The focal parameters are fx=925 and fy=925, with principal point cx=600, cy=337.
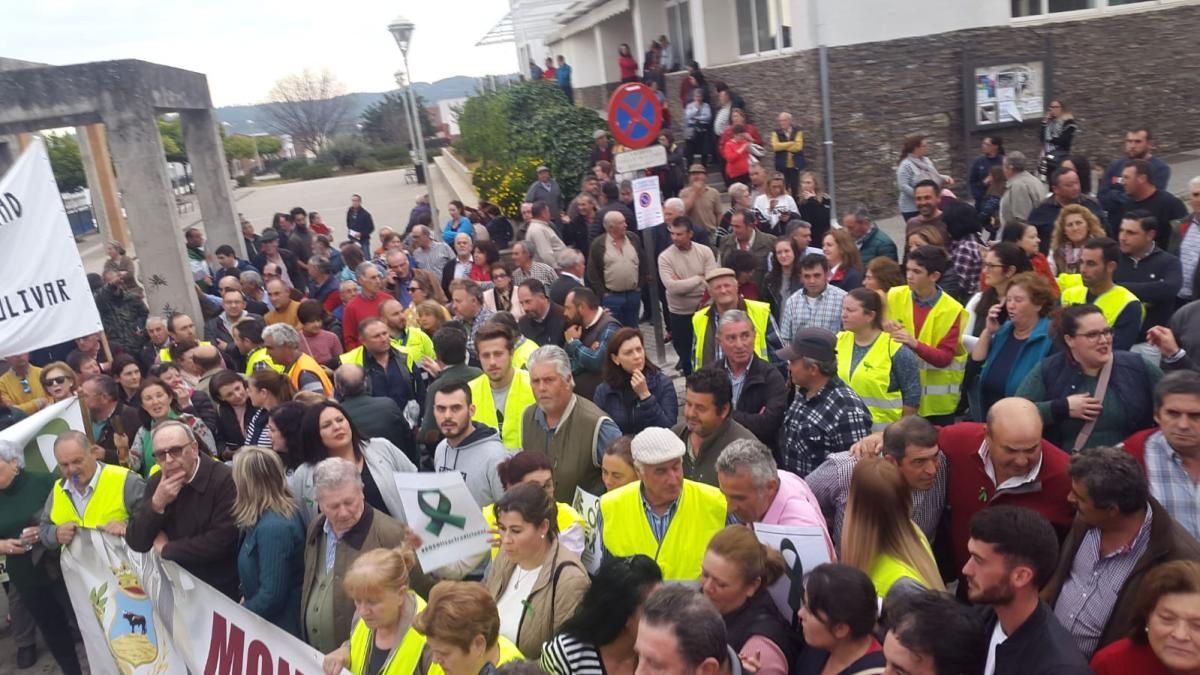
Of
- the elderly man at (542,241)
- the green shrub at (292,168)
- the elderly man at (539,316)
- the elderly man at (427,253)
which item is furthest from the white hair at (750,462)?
the green shrub at (292,168)

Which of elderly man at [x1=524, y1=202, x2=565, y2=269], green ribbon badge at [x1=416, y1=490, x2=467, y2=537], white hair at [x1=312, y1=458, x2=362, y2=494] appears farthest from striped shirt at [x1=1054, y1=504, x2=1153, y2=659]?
elderly man at [x1=524, y1=202, x2=565, y2=269]

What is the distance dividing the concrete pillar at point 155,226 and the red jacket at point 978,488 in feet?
32.8

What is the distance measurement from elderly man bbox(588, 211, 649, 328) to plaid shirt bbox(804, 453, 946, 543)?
533cm

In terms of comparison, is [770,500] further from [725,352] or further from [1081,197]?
[1081,197]

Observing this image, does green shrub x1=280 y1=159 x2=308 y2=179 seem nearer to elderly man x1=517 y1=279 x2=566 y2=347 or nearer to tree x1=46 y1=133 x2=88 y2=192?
tree x1=46 y1=133 x2=88 y2=192

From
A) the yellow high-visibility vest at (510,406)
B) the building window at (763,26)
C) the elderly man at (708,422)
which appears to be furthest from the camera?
the building window at (763,26)

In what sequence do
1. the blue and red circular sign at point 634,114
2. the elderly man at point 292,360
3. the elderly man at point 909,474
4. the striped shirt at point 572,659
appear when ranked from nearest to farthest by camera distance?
the striped shirt at point 572,659
the elderly man at point 909,474
the elderly man at point 292,360
the blue and red circular sign at point 634,114

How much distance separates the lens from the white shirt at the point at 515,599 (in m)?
3.70

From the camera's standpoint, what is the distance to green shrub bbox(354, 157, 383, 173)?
178 ft

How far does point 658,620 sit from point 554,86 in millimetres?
23225

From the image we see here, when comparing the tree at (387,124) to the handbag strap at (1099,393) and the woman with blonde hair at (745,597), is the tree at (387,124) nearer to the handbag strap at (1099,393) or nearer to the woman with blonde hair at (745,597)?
the handbag strap at (1099,393)

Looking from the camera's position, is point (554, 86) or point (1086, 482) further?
point (554, 86)

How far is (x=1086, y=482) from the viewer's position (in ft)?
10.6

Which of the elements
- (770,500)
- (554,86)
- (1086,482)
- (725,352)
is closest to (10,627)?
(725,352)
